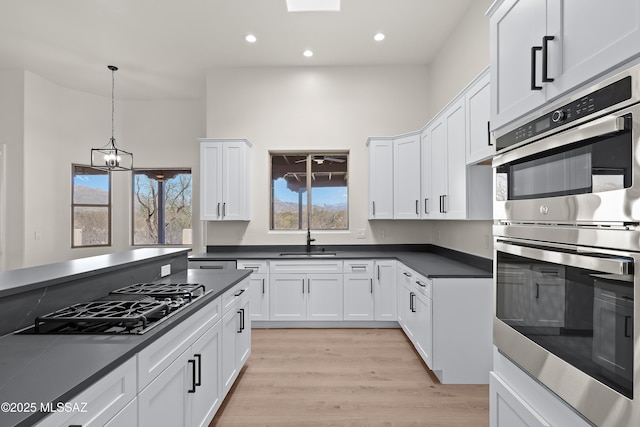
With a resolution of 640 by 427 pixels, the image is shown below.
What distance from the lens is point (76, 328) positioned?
1285mm

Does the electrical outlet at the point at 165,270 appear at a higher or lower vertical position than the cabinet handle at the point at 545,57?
lower

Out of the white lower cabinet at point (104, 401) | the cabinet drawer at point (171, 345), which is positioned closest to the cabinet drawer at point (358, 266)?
the cabinet drawer at point (171, 345)

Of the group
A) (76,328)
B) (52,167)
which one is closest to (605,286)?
(76,328)

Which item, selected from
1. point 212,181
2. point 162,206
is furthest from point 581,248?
point 162,206

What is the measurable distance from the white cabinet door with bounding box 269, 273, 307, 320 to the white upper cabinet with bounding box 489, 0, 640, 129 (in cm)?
295

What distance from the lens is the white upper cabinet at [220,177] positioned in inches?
165

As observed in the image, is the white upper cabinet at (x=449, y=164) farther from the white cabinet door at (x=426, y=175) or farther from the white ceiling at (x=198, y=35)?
the white ceiling at (x=198, y=35)

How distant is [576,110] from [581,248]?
40 cm

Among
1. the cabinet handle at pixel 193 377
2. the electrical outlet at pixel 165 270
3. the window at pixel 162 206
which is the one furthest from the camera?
the window at pixel 162 206

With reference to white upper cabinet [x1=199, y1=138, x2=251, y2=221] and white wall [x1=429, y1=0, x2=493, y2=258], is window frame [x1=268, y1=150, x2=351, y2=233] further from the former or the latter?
white wall [x1=429, y1=0, x2=493, y2=258]

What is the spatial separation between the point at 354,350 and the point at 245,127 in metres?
3.27

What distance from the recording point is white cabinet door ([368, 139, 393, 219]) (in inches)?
163

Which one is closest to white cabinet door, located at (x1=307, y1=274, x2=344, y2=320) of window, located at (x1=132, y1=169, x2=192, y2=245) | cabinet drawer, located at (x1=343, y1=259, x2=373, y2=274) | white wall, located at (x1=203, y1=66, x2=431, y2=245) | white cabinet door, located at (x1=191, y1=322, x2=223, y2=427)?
cabinet drawer, located at (x1=343, y1=259, x2=373, y2=274)

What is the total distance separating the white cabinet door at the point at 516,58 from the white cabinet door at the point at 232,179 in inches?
131
